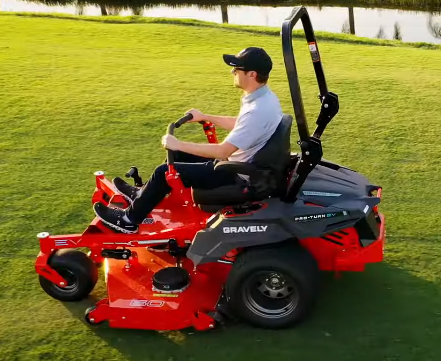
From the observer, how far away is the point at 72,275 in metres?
4.26

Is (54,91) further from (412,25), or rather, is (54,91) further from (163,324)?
(412,25)

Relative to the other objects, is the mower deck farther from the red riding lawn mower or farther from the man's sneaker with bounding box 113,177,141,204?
the man's sneaker with bounding box 113,177,141,204

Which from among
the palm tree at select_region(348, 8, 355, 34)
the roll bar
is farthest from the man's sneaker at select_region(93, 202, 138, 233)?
the palm tree at select_region(348, 8, 355, 34)

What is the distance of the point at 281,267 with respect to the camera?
3.80 m

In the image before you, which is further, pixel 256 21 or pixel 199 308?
pixel 256 21

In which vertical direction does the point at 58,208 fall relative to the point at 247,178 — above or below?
below

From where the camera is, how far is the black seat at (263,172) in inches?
156

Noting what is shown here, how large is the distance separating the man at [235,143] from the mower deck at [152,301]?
290mm

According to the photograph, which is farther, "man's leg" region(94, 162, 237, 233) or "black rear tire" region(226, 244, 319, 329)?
"man's leg" region(94, 162, 237, 233)

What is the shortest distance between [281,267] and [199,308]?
0.56 metres

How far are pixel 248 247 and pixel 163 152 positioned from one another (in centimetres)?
308

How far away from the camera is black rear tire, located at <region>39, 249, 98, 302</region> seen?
4.21 metres

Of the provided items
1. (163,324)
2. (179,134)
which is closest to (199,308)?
(163,324)

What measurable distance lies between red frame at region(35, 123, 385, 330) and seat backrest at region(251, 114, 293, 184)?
0.36 meters
